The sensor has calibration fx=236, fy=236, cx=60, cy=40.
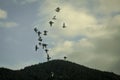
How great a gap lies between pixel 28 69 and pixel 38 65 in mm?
5626

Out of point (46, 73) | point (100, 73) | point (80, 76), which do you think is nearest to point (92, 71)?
point (100, 73)

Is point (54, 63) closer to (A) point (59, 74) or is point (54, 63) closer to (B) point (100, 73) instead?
(A) point (59, 74)

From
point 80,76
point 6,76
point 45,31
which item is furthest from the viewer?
point 80,76

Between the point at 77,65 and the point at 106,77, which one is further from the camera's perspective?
the point at 77,65

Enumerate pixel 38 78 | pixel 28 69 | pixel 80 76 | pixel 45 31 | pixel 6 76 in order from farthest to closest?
pixel 28 69 → pixel 80 76 → pixel 38 78 → pixel 6 76 → pixel 45 31

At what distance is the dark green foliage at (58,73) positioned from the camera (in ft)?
265

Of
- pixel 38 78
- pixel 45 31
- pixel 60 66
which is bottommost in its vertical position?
pixel 45 31

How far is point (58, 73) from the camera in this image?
88.6m

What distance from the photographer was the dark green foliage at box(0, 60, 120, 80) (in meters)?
80.6

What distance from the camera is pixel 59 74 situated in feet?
288

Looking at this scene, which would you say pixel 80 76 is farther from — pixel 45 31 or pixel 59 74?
pixel 45 31

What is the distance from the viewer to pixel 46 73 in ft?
284

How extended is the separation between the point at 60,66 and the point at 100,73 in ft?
54.4

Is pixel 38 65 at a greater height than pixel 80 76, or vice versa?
pixel 38 65
